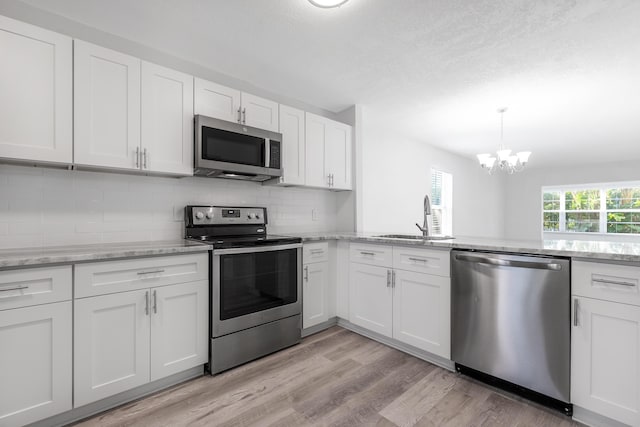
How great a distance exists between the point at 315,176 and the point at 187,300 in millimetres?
1763

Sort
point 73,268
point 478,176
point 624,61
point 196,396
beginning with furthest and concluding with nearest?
point 478,176 < point 624,61 < point 196,396 < point 73,268

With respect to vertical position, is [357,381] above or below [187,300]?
below

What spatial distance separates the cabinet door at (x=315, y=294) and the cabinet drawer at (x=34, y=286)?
1671mm

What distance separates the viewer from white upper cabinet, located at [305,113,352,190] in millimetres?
3166

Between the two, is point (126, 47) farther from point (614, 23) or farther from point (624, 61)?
point (624, 61)

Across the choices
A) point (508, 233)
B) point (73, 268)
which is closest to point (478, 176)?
point (508, 233)

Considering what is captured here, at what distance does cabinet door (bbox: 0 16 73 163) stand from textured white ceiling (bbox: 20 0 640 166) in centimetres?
44

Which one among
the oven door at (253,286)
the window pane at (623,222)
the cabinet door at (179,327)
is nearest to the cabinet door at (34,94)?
the cabinet door at (179,327)

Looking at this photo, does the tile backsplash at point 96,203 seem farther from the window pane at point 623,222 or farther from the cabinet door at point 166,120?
the window pane at point 623,222

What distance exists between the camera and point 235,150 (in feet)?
8.10

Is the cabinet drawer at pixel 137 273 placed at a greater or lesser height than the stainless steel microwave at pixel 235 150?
lesser

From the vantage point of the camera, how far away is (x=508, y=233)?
26.2 ft

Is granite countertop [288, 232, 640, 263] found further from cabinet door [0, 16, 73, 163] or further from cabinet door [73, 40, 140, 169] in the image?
cabinet door [0, 16, 73, 163]

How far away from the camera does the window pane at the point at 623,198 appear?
632 cm
